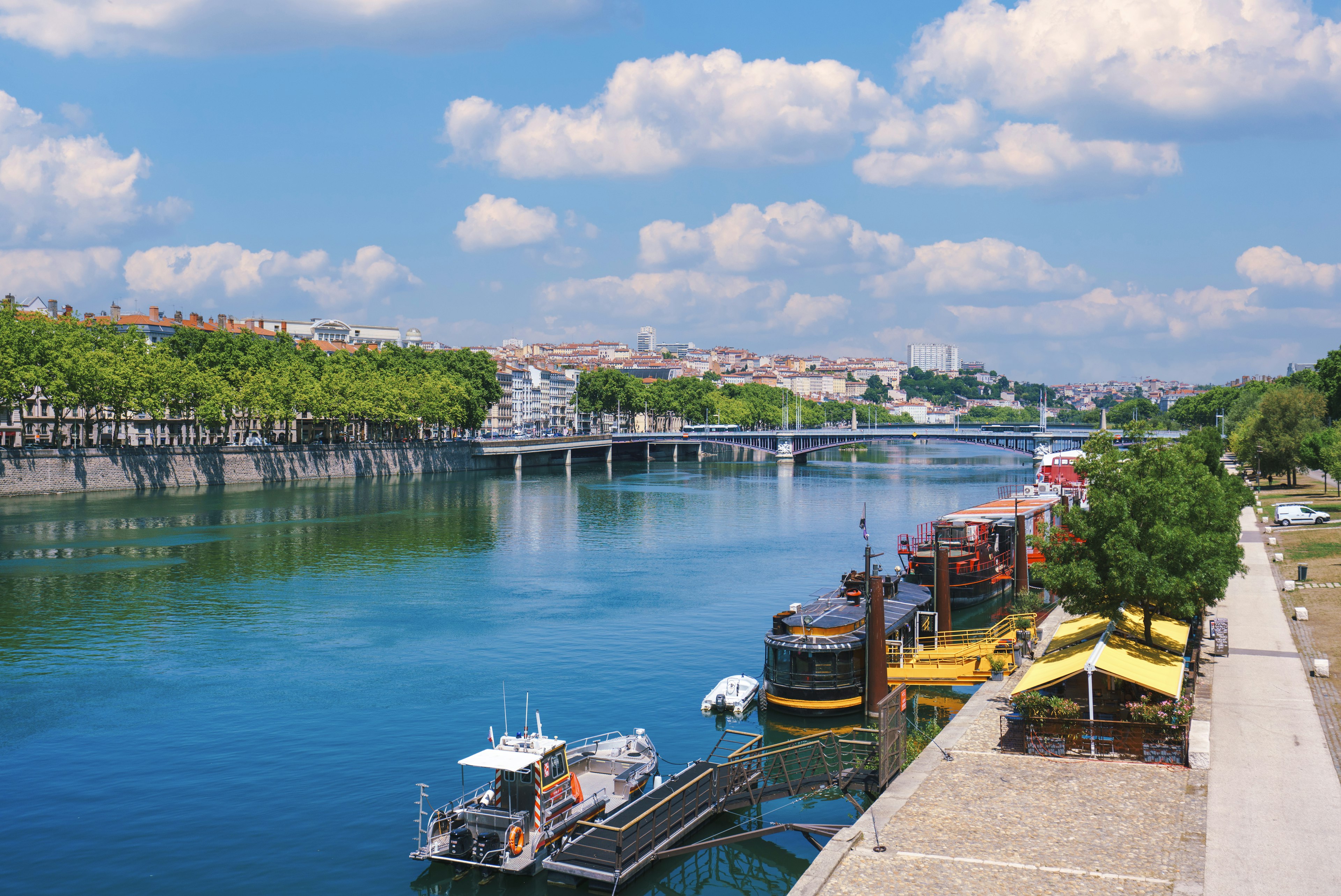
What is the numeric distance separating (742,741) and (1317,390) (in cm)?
11022

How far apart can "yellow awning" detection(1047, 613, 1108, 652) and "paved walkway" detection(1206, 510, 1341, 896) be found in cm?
308

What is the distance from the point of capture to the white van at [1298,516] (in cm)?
6556

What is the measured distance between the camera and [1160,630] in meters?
28.5

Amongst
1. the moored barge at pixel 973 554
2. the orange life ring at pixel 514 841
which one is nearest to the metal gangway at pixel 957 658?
the moored barge at pixel 973 554

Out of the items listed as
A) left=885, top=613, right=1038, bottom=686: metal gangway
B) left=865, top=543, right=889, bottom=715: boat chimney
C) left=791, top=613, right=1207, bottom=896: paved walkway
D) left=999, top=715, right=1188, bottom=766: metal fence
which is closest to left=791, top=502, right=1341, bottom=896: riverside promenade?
left=791, top=613, right=1207, bottom=896: paved walkway

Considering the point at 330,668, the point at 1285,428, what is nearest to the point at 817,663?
the point at 330,668

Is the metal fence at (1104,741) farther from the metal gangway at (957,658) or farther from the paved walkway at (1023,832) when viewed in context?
the metal gangway at (957,658)

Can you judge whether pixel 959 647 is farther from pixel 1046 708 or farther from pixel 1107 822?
pixel 1107 822

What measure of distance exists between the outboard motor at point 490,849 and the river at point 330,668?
0.47 m

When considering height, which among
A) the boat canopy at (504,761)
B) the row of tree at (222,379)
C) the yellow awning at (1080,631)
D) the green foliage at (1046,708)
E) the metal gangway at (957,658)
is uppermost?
the row of tree at (222,379)

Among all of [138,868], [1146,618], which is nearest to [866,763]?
[1146,618]

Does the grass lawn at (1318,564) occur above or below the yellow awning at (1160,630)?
below

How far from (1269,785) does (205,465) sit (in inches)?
3806

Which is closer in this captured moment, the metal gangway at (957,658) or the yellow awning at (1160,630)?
the yellow awning at (1160,630)
